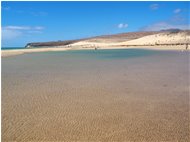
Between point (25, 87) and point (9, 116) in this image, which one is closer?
point (9, 116)

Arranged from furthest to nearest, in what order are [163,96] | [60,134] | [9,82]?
[9,82]
[163,96]
[60,134]

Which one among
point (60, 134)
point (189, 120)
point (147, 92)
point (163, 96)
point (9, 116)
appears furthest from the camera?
point (147, 92)

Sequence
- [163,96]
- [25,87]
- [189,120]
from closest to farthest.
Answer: [189,120] < [163,96] < [25,87]

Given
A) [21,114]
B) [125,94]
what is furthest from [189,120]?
[21,114]

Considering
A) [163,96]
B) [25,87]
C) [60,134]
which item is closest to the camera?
[60,134]

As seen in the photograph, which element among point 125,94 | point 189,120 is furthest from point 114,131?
point 125,94

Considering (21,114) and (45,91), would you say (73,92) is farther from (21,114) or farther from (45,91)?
(21,114)

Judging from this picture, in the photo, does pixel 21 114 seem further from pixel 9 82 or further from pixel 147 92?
pixel 9 82

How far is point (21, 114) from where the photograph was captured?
16.0 feet

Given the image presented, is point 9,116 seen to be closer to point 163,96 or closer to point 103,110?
point 103,110

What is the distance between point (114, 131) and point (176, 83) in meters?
3.96

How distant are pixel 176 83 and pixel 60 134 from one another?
443 cm

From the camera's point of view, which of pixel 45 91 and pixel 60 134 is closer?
pixel 60 134

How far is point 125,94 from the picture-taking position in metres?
6.24
